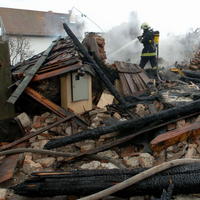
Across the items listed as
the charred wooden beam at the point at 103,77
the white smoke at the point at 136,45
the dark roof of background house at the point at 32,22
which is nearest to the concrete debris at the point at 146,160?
the charred wooden beam at the point at 103,77

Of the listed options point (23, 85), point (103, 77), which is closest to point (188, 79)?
point (103, 77)

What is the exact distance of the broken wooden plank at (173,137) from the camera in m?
3.96

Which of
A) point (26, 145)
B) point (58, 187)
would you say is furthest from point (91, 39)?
point (58, 187)

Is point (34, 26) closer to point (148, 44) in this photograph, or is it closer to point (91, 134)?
point (148, 44)

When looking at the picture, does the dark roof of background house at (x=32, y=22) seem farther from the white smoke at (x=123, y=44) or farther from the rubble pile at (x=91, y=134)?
the rubble pile at (x=91, y=134)

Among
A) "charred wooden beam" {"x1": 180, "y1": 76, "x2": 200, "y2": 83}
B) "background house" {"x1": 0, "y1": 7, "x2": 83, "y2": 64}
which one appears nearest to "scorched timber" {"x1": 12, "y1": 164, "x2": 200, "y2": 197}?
"charred wooden beam" {"x1": 180, "y1": 76, "x2": 200, "y2": 83}

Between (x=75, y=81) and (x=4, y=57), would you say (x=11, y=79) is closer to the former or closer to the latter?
(x=4, y=57)

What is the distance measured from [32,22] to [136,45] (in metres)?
17.7

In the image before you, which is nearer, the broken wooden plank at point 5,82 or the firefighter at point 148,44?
the broken wooden plank at point 5,82

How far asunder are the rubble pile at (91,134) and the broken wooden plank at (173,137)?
2 centimetres

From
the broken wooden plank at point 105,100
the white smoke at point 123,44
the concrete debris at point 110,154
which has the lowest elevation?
the concrete debris at point 110,154

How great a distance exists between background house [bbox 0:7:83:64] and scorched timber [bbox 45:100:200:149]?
21169mm

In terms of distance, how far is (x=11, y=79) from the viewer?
568 centimetres

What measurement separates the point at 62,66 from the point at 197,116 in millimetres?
3385
